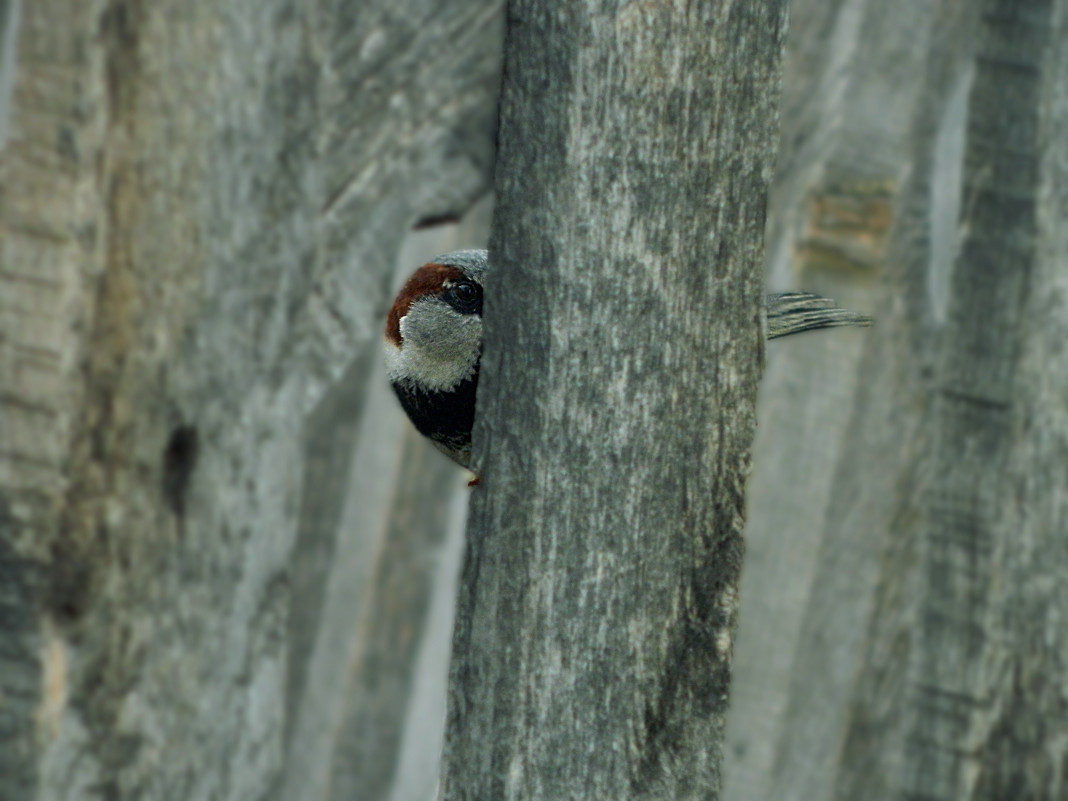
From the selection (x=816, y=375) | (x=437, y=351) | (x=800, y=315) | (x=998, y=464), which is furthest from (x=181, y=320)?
(x=998, y=464)

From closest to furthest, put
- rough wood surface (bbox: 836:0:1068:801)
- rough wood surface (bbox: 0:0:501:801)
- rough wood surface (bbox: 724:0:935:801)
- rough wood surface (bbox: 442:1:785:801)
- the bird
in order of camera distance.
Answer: rough wood surface (bbox: 442:1:785:801) → the bird → rough wood surface (bbox: 0:0:501:801) → rough wood surface (bbox: 836:0:1068:801) → rough wood surface (bbox: 724:0:935:801)

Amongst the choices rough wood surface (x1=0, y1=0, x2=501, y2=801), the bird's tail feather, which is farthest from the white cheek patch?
rough wood surface (x1=0, y1=0, x2=501, y2=801)

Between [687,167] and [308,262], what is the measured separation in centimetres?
128

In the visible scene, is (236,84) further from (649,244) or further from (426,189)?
(649,244)

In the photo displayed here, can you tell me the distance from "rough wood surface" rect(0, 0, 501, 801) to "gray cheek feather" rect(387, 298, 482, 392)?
0.61m

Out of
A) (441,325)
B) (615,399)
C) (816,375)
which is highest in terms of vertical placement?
(816,375)

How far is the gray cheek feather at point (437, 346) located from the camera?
5.44 feet

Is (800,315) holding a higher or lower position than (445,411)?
higher

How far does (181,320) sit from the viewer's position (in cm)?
219

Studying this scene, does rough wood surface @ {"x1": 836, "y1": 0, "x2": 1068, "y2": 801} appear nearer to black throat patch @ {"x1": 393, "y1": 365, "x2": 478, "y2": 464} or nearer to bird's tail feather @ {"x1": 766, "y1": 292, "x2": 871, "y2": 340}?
bird's tail feather @ {"x1": 766, "y1": 292, "x2": 871, "y2": 340}

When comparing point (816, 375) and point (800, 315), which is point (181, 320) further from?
point (816, 375)

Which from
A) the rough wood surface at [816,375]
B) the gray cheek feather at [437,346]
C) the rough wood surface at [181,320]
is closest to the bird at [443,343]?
the gray cheek feather at [437,346]

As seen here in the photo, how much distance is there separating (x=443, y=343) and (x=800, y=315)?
44 centimetres

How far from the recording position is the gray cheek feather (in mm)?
1658
